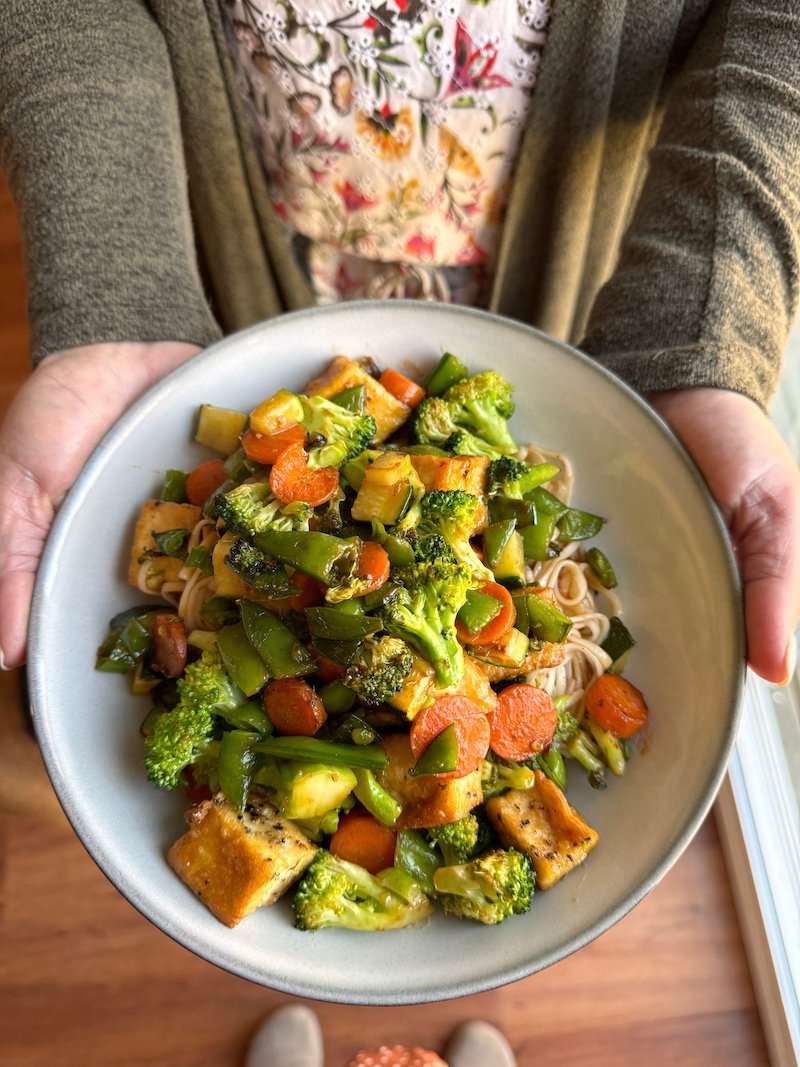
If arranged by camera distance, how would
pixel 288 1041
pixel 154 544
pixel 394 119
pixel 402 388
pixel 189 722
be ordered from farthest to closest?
pixel 288 1041 < pixel 394 119 < pixel 402 388 < pixel 154 544 < pixel 189 722

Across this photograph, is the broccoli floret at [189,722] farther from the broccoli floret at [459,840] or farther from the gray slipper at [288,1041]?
the gray slipper at [288,1041]

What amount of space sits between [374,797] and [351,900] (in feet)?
0.67

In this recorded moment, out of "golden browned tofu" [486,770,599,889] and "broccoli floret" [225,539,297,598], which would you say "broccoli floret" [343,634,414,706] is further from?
"golden browned tofu" [486,770,599,889]

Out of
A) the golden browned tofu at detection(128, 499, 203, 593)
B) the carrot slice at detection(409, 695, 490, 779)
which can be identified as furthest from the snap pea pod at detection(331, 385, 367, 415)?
the carrot slice at detection(409, 695, 490, 779)

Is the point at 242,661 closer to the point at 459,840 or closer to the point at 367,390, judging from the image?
the point at 459,840

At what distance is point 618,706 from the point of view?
171 centimetres

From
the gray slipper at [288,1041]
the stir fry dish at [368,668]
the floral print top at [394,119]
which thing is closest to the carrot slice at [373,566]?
the stir fry dish at [368,668]

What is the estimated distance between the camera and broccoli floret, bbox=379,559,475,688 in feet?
5.00

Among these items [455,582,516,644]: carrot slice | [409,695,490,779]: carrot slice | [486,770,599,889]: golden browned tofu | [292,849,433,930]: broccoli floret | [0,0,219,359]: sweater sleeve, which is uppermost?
[0,0,219,359]: sweater sleeve

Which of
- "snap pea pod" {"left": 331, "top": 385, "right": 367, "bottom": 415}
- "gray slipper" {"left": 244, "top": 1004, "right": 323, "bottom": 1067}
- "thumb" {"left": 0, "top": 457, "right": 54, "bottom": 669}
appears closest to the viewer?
"thumb" {"left": 0, "top": 457, "right": 54, "bottom": 669}

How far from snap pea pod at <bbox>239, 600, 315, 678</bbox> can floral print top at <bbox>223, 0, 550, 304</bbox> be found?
125 cm

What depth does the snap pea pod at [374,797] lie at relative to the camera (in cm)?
155

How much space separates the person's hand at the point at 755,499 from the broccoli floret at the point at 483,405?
39 cm

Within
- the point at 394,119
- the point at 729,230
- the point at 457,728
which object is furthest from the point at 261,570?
the point at 729,230
